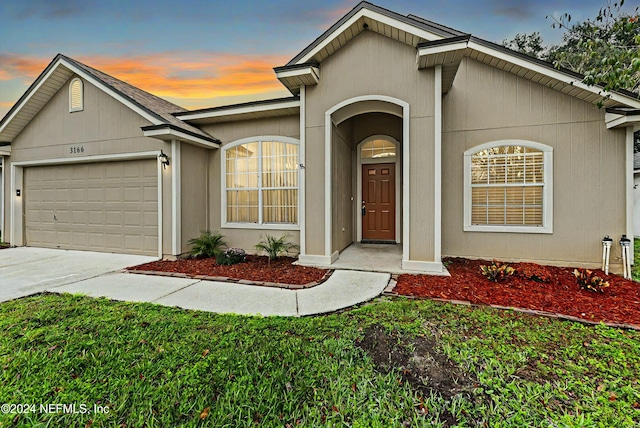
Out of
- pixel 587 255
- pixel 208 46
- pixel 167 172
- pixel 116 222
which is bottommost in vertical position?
pixel 587 255

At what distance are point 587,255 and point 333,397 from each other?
6469mm

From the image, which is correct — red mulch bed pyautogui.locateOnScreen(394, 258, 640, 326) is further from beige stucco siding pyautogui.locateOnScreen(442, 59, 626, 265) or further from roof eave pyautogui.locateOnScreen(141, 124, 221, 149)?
roof eave pyautogui.locateOnScreen(141, 124, 221, 149)

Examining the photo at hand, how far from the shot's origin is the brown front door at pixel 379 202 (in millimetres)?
8320

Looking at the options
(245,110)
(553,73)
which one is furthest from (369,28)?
(553,73)

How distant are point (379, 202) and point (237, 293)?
17.8 ft

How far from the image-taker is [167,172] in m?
6.88

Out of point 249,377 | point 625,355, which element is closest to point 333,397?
point 249,377

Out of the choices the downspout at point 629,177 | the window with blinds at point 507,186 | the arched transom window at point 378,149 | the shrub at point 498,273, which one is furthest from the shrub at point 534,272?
the arched transom window at point 378,149

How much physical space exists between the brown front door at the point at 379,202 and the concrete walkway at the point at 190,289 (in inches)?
130

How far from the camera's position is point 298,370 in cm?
238

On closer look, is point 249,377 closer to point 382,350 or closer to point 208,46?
point 382,350

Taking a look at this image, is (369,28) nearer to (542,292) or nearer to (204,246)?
(542,292)

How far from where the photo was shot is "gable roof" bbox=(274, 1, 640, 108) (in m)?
4.96

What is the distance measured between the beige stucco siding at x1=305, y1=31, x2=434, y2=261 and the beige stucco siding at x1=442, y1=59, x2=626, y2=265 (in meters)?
1.47
